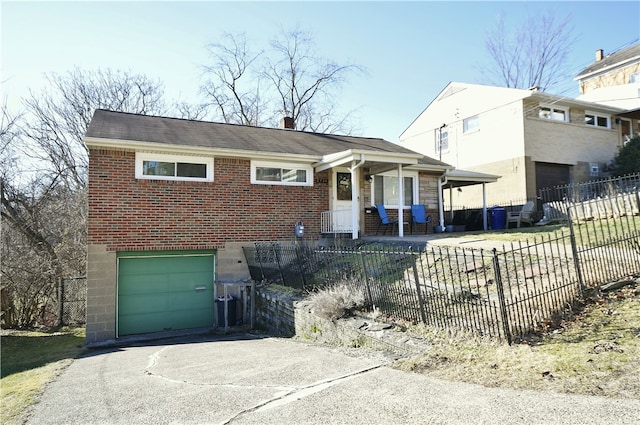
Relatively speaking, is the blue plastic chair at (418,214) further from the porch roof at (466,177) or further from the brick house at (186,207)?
the porch roof at (466,177)

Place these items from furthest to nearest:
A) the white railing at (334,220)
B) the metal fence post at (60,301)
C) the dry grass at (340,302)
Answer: the metal fence post at (60,301)
the white railing at (334,220)
the dry grass at (340,302)

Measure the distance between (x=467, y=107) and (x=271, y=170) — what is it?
13.5 m

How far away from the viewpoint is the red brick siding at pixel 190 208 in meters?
10.5

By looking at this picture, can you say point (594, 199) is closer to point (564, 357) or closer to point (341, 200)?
point (341, 200)

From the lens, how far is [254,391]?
4.44 m

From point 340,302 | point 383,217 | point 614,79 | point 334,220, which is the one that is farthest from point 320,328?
point 614,79

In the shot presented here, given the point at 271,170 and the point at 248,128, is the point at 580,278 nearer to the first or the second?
the point at 271,170

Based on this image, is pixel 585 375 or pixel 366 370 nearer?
pixel 585 375

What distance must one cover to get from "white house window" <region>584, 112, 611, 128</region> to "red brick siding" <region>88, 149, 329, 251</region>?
15734mm

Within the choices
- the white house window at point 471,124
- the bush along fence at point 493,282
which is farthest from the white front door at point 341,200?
the white house window at point 471,124

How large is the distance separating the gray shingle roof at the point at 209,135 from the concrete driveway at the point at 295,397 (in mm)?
6819

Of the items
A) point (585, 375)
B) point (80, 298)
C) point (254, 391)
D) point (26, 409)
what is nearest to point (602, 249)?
point (585, 375)

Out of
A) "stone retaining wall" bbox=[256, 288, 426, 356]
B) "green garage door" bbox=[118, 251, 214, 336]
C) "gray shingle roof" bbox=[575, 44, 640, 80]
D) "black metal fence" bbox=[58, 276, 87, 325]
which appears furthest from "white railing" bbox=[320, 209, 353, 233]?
"gray shingle roof" bbox=[575, 44, 640, 80]

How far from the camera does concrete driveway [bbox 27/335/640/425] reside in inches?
130
